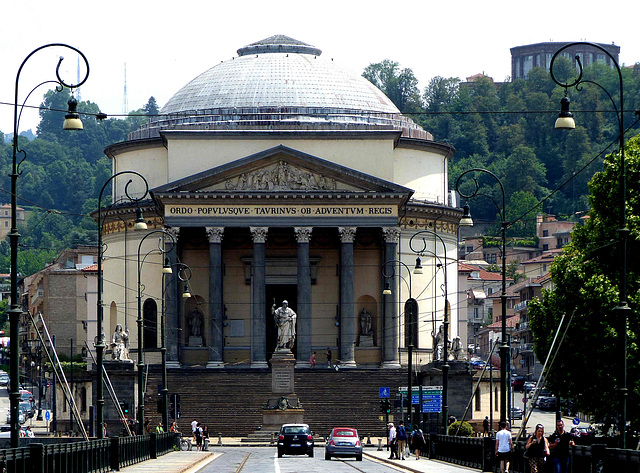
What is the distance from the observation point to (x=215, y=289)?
302 feet

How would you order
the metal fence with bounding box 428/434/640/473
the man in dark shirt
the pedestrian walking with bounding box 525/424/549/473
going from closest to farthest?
the metal fence with bounding box 428/434/640/473
the man in dark shirt
the pedestrian walking with bounding box 525/424/549/473

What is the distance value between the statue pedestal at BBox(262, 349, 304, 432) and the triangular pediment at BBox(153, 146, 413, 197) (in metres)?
16.2

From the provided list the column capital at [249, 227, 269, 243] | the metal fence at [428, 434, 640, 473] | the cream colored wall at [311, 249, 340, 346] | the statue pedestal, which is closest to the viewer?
the metal fence at [428, 434, 640, 473]

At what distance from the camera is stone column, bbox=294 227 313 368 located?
90.7 metres

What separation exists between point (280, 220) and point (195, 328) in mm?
9453

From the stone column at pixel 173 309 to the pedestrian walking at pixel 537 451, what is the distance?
5384 cm

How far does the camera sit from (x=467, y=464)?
175 feet

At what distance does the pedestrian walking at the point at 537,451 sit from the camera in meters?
38.4

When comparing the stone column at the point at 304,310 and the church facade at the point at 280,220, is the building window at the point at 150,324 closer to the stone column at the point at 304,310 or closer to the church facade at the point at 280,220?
the church facade at the point at 280,220

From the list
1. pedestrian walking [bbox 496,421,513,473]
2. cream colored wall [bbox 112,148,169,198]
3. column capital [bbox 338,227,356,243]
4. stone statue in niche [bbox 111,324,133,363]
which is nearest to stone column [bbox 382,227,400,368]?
column capital [bbox 338,227,356,243]

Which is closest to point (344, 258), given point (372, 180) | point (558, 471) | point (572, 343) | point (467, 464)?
point (372, 180)

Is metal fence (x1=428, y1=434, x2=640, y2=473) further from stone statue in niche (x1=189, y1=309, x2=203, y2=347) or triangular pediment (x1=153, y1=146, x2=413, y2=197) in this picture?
stone statue in niche (x1=189, y1=309, x2=203, y2=347)

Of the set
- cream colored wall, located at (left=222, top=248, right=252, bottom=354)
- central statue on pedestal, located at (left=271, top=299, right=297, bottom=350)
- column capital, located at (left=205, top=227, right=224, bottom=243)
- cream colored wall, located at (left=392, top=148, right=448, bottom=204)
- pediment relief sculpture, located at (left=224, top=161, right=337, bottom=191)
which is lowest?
central statue on pedestal, located at (left=271, top=299, right=297, bottom=350)

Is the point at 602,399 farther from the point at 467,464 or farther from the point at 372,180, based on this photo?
the point at 372,180
